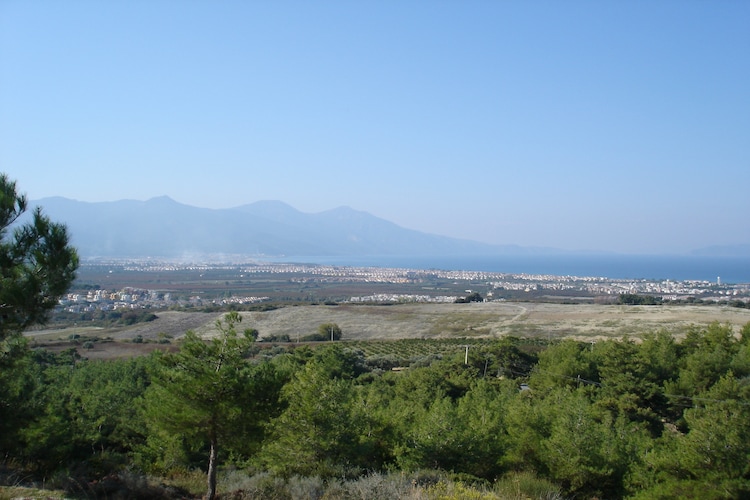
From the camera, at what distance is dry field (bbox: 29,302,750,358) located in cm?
4519

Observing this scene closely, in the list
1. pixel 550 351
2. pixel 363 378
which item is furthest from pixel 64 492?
pixel 550 351

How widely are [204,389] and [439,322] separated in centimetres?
5011

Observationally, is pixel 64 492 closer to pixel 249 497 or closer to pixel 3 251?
pixel 249 497

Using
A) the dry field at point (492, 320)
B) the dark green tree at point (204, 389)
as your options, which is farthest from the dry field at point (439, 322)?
the dark green tree at point (204, 389)

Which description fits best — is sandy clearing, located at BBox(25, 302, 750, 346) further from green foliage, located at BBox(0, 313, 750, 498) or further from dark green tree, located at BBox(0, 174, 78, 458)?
dark green tree, located at BBox(0, 174, 78, 458)

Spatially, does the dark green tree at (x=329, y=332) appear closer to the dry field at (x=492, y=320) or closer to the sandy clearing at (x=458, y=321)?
the sandy clearing at (x=458, y=321)

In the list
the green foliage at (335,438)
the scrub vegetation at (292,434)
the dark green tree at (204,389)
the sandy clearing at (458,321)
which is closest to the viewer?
the scrub vegetation at (292,434)

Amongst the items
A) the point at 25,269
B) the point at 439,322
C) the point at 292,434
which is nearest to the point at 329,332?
the point at 439,322

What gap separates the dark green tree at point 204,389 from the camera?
8.61 meters

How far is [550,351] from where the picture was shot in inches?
1099

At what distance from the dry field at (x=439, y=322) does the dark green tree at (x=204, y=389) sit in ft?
113

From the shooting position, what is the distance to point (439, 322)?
57406 mm

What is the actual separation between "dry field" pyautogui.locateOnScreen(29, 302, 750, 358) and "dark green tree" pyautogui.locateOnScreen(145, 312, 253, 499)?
3433 cm

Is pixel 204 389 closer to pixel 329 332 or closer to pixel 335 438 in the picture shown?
pixel 335 438
